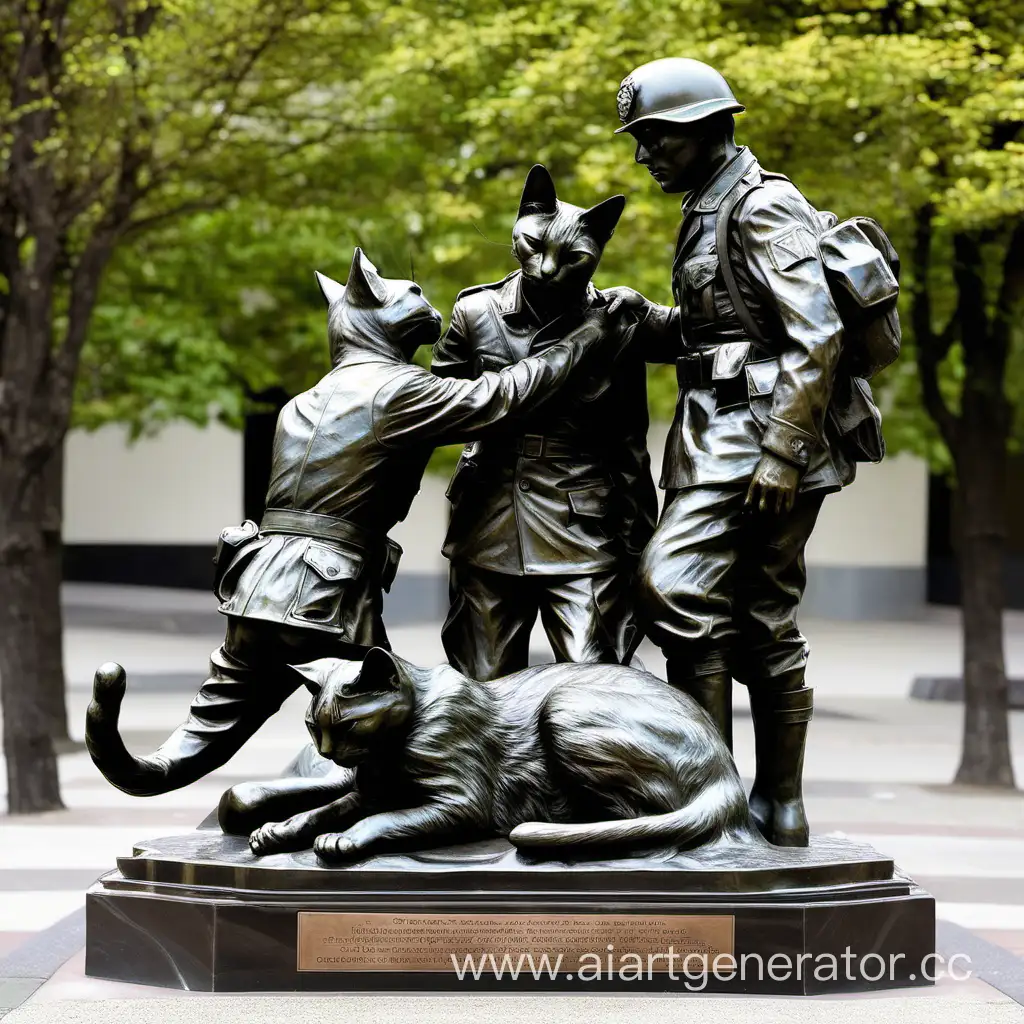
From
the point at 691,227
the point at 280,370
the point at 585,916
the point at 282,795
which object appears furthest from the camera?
the point at 280,370

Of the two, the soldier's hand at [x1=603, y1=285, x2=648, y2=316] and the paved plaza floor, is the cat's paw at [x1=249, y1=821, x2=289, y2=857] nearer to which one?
the paved plaza floor

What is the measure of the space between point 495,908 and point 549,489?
1728mm

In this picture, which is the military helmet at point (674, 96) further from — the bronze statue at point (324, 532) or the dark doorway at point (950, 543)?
the dark doorway at point (950, 543)

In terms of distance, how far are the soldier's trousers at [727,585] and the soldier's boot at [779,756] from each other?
0.22 feet

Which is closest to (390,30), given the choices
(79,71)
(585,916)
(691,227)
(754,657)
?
(79,71)

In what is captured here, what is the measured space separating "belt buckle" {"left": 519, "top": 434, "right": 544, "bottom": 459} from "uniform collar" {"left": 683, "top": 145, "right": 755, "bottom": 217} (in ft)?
3.31

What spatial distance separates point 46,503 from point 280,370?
623cm

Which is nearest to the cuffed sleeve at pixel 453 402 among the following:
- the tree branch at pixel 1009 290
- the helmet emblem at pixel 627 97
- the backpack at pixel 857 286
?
the backpack at pixel 857 286

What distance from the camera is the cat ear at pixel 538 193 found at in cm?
619

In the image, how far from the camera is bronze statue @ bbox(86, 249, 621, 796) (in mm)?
5949

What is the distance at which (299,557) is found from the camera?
5.98 meters

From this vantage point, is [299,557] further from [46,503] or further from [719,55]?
[46,503]

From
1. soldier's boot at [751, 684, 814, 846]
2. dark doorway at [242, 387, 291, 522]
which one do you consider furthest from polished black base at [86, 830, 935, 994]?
dark doorway at [242, 387, 291, 522]

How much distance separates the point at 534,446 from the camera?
21.2 ft
